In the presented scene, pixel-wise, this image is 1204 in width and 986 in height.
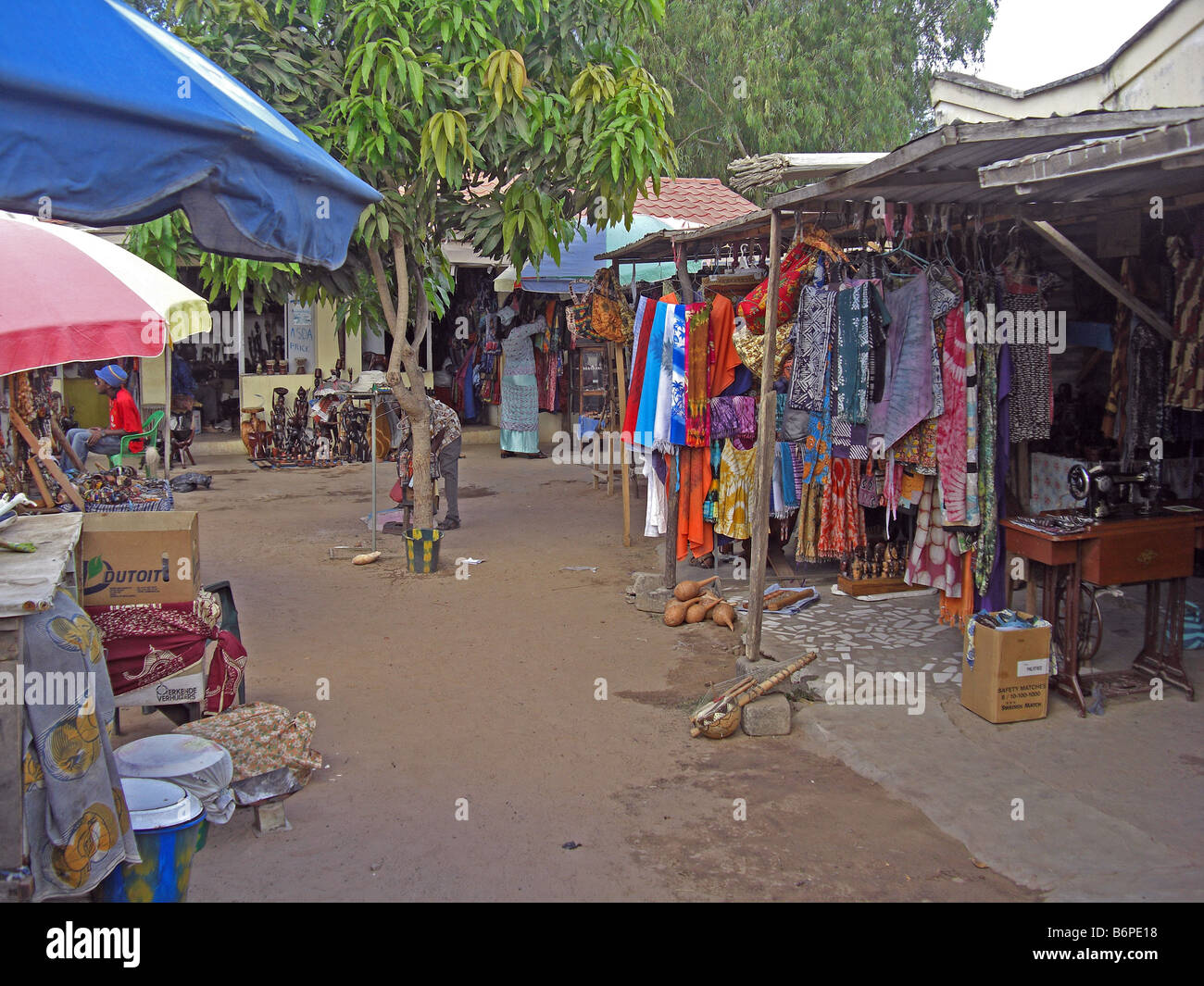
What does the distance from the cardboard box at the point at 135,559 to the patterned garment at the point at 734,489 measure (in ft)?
12.5

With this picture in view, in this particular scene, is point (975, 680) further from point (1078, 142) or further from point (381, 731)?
point (381, 731)

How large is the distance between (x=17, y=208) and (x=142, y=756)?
209 cm

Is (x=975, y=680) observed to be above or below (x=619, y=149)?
below

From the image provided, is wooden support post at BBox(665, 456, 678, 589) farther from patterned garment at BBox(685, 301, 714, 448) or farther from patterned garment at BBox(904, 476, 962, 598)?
patterned garment at BBox(904, 476, 962, 598)

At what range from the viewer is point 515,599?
8.24 m

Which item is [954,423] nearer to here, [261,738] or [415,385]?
[261,738]

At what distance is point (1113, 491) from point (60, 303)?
19.2ft

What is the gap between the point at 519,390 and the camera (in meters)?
15.8

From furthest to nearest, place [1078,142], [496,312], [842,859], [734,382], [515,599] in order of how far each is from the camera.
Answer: [496,312] < [515,599] < [734,382] < [1078,142] < [842,859]

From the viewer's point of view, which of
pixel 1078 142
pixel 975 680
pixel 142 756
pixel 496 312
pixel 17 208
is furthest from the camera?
pixel 496 312

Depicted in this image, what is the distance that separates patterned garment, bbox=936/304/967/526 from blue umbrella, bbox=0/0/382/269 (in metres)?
3.64

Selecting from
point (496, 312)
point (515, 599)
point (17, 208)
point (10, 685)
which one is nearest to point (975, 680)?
point (515, 599)

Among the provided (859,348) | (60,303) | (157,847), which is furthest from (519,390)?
(157,847)

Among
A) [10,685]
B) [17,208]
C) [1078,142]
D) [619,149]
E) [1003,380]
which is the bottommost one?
[10,685]
